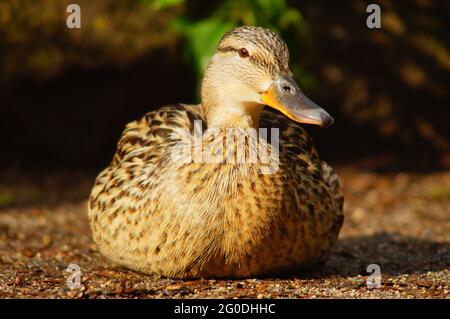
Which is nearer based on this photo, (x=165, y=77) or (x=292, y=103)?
(x=292, y=103)

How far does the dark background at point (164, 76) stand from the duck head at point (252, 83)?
144 inches

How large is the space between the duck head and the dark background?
12.0 feet

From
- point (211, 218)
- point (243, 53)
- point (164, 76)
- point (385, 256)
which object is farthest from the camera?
point (164, 76)

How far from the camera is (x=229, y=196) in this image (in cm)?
512

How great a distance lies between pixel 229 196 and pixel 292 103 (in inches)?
26.8

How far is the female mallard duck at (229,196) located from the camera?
514 cm

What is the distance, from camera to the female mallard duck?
5.14m

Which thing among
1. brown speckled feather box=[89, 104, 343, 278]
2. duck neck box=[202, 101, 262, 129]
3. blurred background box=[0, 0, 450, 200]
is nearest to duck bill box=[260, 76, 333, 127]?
duck neck box=[202, 101, 262, 129]

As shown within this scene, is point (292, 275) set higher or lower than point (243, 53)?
lower

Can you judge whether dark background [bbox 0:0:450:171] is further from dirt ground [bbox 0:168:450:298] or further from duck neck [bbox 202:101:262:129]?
duck neck [bbox 202:101:262:129]

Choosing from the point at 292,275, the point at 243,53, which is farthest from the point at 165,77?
the point at 292,275

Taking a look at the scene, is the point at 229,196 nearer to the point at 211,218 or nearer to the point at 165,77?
the point at 211,218

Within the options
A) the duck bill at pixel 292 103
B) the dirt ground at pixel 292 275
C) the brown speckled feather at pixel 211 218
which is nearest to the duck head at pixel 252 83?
the duck bill at pixel 292 103
